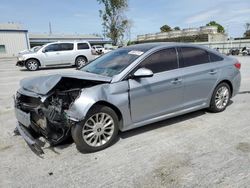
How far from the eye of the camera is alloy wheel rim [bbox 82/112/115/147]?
3.48 metres

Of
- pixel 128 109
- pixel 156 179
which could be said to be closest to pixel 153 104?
pixel 128 109

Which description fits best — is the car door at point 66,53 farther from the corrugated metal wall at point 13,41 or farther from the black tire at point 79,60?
the corrugated metal wall at point 13,41

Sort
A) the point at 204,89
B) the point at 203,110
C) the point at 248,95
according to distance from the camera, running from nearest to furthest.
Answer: the point at 204,89 < the point at 203,110 < the point at 248,95

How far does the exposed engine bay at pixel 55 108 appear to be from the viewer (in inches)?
133

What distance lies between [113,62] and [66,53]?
38.2ft

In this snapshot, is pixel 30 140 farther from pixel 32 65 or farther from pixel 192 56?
pixel 32 65

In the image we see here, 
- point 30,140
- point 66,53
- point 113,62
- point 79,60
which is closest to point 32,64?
point 66,53

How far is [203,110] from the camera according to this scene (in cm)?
535

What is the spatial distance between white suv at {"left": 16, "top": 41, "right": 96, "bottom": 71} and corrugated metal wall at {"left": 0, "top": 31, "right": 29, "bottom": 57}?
25.8m

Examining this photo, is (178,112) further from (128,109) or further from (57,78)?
(57,78)

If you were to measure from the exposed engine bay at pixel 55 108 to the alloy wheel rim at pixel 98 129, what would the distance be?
10.8 inches

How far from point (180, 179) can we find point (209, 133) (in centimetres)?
155

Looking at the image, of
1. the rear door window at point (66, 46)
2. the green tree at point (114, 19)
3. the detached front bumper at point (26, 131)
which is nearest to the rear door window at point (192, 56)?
the detached front bumper at point (26, 131)

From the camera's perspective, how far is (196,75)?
15.0 feet
